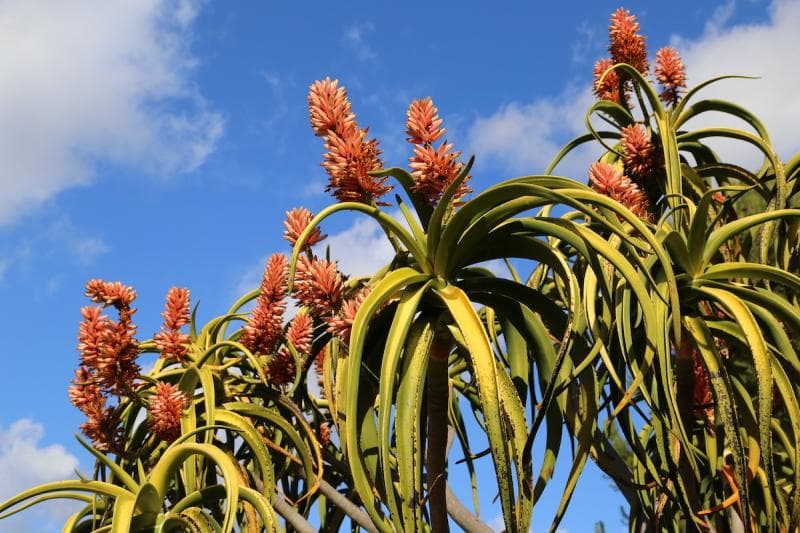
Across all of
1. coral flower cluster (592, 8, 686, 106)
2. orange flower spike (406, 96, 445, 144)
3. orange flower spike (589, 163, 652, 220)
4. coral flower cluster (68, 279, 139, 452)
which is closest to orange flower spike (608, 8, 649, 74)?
coral flower cluster (592, 8, 686, 106)

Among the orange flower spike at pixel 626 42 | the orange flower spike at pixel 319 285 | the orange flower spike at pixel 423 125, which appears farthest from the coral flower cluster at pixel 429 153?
the orange flower spike at pixel 626 42

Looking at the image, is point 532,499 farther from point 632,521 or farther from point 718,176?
point 718,176

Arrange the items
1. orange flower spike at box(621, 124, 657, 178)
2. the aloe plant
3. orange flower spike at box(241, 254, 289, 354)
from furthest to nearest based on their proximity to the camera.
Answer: orange flower spike at box(621, 124, 657, 178), orange flower spike at box(241, 254, 289, 354), the aloe plant

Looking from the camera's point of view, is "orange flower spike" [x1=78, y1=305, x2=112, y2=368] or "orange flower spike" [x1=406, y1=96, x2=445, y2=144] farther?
"orange flower spike" [x1=78, y1=305, x2=112, y2=368]

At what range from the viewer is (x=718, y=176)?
4.83 m

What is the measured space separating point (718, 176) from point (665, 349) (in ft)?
7.23

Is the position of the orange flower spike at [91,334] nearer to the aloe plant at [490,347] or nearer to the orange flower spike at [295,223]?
the aloe plant at [490,347]

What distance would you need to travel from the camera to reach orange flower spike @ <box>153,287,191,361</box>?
3.50 metres

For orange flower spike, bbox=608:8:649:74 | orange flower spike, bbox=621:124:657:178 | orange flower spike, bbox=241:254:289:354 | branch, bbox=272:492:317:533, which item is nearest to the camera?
orange flower spike, bbox=241:254:289:354

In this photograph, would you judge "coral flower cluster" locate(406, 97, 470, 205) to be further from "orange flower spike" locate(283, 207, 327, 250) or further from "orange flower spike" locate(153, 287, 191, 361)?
"orange flower spike" locate(153, 287, 191, 361)

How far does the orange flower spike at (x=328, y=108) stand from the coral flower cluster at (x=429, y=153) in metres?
0.19

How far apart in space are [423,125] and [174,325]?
1428mm

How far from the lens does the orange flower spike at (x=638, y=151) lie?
4066 millimetres

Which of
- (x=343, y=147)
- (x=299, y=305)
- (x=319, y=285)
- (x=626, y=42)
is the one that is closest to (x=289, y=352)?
(x=299, y=305)
